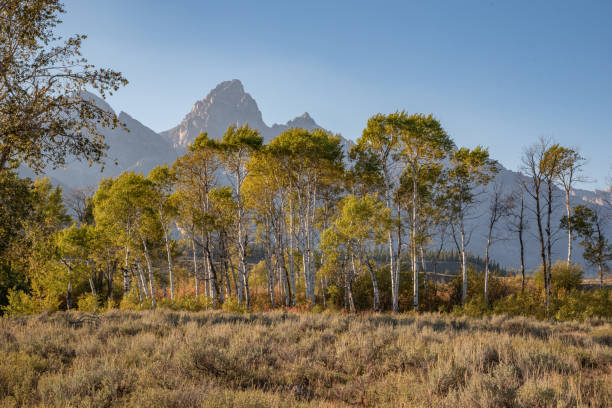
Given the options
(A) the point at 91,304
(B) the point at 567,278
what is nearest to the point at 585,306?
(B) the point at 567,278

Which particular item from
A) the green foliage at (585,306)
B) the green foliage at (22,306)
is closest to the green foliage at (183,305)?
the green foliage at (22,306)

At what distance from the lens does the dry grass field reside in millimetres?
4738

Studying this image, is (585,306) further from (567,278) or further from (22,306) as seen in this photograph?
(22,306)

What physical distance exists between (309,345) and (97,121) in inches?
348

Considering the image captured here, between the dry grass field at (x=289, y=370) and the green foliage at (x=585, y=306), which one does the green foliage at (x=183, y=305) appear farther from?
the green foliage at (x=585, y=306)

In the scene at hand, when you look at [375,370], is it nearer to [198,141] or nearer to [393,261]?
[393,261]

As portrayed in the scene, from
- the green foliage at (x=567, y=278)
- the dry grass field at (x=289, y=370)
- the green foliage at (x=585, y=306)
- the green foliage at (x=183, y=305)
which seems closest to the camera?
the dry grass field at (x=289, y=370)

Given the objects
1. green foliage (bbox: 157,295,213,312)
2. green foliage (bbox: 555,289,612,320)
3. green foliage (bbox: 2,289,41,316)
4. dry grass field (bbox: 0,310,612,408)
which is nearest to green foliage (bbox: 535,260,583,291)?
green foliage (bbox: 555,289,612,320)

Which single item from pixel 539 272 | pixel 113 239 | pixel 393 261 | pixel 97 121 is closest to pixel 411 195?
pixel 393 261

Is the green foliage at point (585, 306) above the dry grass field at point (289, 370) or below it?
below

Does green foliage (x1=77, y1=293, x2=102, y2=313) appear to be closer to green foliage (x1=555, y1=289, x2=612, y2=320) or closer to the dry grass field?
the dry grass field

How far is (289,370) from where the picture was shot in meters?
6.78

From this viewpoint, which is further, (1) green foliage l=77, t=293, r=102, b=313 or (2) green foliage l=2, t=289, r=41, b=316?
(2) green foliage l=2, t=289, r=41, b=316

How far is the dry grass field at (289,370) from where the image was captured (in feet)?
15.5
